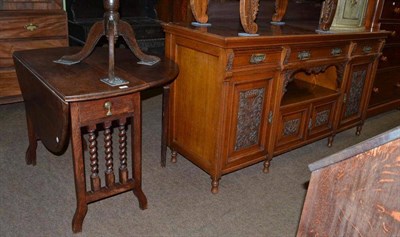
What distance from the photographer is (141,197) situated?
2.03 meters

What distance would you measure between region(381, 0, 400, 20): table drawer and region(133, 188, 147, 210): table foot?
2400mm

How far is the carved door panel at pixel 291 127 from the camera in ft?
8.09

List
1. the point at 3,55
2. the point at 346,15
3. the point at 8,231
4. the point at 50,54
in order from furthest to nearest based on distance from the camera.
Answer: the point at 3,55
the point at 346,15
the point at 50,54
the point at 8,231

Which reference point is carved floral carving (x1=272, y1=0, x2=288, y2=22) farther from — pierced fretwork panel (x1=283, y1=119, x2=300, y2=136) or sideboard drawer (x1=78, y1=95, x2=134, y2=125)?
sideboard drawer (x1=78, y1=95, x2=134, y2=125)

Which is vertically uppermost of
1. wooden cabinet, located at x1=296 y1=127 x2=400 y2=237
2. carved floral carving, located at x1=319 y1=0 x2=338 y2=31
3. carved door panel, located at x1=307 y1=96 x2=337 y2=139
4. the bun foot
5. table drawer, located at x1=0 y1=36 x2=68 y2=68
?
carved floral carving, located at x1=319 y1=0 x2=338 y2=31

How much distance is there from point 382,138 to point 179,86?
1.65 metres

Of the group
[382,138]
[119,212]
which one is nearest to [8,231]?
[119,212]

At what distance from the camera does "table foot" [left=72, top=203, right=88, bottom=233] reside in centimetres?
180

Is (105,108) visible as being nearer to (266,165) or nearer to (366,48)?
(266,165)

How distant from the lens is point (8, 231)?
1.80 m

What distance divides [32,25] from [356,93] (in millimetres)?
2677

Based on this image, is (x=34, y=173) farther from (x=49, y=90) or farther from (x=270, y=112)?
(x=270, y=112)

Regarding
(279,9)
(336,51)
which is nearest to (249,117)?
(336,51)

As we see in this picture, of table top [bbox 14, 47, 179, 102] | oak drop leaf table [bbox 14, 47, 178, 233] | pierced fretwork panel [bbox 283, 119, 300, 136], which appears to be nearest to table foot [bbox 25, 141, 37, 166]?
oak drop leaf table [bbox 14, 47, 178, 233]
